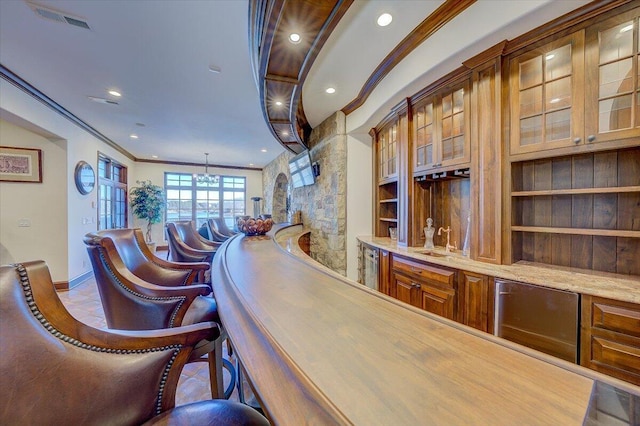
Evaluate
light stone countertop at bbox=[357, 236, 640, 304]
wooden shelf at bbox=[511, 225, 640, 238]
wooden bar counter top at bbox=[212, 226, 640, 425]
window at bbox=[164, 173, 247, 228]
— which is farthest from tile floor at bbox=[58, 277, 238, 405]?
window at bbox=[164, 173, 247, 228]

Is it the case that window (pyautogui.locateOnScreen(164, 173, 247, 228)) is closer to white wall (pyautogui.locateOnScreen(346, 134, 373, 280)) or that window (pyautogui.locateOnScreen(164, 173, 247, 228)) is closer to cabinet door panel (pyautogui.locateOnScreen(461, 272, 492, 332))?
white wall (pyautogui.locateOnScreen(346, 134, 373, 280))

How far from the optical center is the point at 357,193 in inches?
150

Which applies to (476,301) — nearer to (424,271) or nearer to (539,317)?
(539,317)

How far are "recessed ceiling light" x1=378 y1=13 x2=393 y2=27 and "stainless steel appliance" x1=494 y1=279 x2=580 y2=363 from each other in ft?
6.93

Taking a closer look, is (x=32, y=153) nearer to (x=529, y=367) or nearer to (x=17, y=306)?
(x=17, y=306)

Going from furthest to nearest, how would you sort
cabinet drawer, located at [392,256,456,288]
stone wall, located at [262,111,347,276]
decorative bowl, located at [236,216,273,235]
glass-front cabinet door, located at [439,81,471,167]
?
stone wall, located at [262,111,347,276] < decorative bowl, located at [236,216,273,235] < glass-front cabinet door, located at [439,81,471,167] < cabinet drawer, located at [392,256,456,288]

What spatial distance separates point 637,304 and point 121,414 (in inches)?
87.0

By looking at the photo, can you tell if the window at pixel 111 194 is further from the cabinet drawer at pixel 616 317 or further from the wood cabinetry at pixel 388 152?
the cabinet drawer at pixel 616 317

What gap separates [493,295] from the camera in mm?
1740

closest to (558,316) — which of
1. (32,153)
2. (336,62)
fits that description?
(336,62)

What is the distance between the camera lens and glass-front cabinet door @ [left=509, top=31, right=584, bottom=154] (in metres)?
1.58

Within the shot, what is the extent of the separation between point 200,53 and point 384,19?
1.73 m

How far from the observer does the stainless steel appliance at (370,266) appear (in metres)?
3.14

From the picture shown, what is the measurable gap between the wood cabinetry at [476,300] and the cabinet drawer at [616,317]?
49cm
